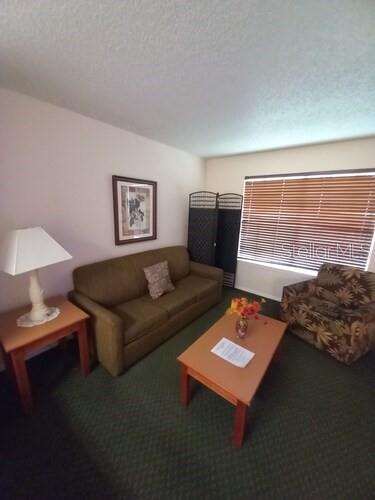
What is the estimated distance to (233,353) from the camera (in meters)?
1.54

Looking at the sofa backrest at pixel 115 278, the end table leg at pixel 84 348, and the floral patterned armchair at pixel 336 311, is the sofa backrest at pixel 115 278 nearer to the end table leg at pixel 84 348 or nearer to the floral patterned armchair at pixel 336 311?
the end table leg at pixel 84 348

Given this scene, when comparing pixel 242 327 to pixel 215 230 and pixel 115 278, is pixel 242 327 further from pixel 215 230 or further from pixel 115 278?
pixel 215 230

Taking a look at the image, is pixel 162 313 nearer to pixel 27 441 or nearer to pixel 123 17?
pixel 27 441

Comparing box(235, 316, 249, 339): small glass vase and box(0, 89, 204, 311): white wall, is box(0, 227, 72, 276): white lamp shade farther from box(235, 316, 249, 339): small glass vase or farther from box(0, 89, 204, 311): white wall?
box(235, 316, 249, 339): small glass vase

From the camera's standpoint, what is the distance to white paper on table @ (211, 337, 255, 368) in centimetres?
146

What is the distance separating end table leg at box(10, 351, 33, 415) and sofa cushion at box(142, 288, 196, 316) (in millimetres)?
1199

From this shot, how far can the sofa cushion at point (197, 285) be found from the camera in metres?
2.64

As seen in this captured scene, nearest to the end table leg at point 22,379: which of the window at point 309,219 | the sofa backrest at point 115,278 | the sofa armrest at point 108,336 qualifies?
the sofa armrest at point 108,336

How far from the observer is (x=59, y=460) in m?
1.19

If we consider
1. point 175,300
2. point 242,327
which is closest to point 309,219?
point 242,327

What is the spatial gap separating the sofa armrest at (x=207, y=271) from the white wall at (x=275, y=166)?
0.76 meters

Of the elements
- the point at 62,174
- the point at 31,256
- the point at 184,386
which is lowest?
the point at 184,386

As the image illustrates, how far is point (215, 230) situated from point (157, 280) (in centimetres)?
131

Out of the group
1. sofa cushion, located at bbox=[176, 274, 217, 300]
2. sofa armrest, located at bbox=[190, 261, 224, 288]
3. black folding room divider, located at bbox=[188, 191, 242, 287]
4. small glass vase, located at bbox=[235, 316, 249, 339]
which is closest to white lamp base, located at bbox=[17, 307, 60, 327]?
sofa cushion, located at bbox=[176, 274, 217, 300]
